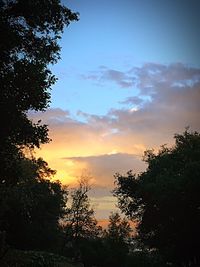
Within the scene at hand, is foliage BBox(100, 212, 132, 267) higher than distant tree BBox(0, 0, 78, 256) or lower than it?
lower

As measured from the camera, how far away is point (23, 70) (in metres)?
20.4

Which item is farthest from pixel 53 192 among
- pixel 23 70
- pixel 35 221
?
pixel 23 70

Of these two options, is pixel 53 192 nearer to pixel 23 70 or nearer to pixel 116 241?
pixel 116 241

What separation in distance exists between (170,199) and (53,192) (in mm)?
35252

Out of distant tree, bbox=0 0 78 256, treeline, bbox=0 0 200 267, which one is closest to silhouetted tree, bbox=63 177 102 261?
treeline, bbox=0 0 200 267

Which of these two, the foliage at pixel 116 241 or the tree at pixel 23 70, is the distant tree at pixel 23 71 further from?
the foliage at pixel 116 241

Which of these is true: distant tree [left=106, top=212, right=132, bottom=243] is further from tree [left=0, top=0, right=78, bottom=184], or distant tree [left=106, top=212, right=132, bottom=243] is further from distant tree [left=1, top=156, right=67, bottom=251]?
tree [left=0, top=0, right=78, bottom=184]

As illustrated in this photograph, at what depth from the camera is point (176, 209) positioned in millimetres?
44375

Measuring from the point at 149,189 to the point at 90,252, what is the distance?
42.6 metres

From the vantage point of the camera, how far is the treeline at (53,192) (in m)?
20.5

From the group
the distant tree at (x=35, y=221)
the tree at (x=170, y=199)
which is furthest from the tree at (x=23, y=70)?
the distant tree at (x=35, y=221)

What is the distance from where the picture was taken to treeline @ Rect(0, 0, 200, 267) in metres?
20.5

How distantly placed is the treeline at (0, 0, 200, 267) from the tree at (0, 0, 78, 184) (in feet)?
0.17

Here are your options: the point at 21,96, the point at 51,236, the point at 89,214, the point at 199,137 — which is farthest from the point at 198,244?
the point at 89,214
